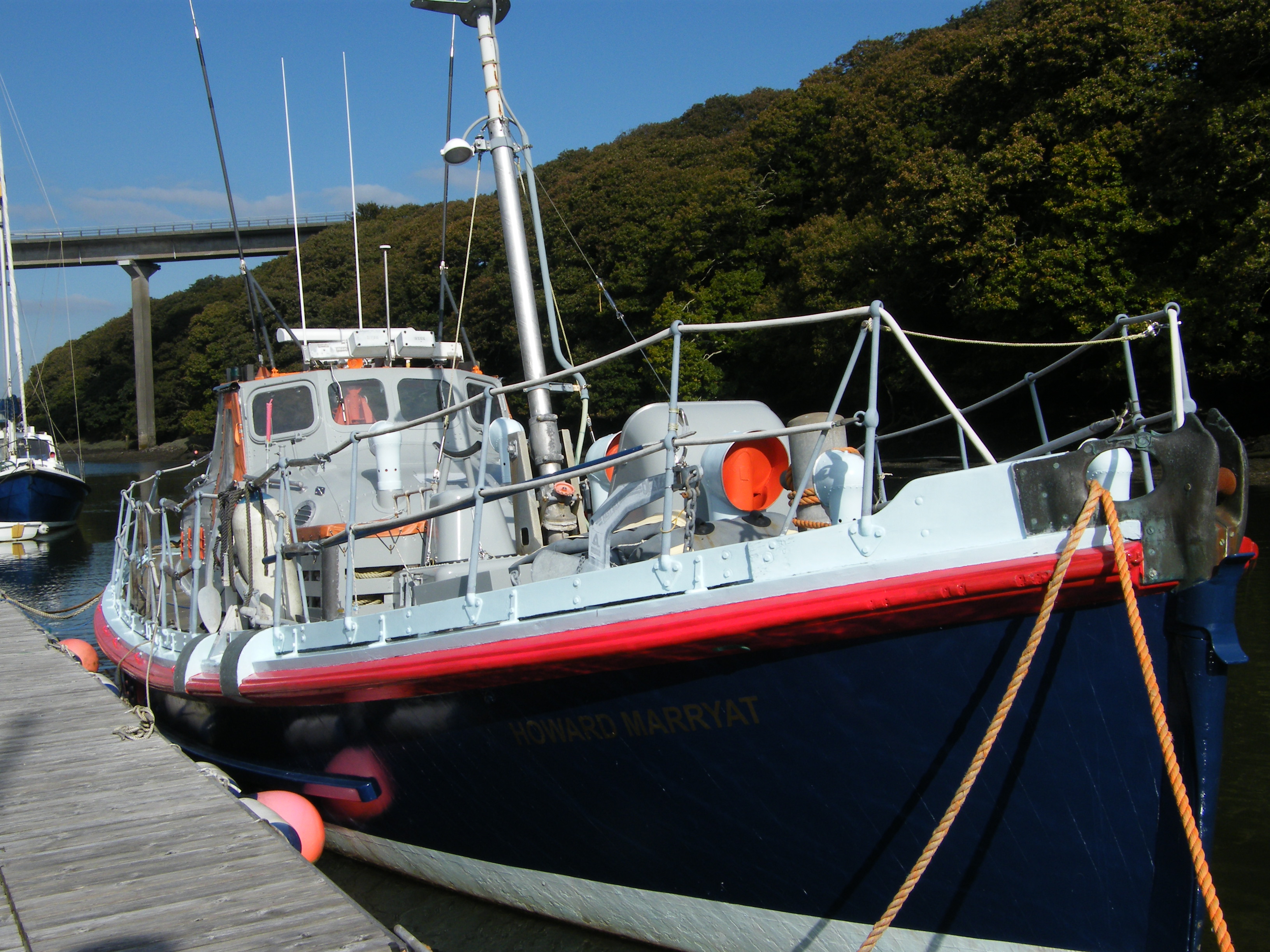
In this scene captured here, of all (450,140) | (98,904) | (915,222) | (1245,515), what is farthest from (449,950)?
(915,222)

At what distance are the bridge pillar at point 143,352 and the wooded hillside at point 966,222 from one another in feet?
75.2

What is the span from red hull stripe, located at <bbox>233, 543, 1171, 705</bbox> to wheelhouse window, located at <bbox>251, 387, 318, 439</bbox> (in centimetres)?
384

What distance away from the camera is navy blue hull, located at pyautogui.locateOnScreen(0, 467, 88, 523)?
2617 cm

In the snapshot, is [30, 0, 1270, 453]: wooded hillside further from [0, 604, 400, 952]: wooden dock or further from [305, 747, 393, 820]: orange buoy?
[0, 604, 400, 952]: wooden dock

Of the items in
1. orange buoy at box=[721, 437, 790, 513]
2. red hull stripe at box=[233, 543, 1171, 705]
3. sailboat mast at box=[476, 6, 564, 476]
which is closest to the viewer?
red hull stripe at box=[233, 543, 1171, 705]

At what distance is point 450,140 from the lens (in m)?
6.98

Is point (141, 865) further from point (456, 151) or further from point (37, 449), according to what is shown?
point (37, 449)

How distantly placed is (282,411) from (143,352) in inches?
2396

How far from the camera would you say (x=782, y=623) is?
138 inches

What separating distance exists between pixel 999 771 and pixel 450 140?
5.71 meters

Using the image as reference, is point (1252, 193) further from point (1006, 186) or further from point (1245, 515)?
point (1245, 515)

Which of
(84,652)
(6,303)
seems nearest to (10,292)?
(6,303)

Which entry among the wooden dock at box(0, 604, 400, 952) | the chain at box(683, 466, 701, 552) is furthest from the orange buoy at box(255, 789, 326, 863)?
the chain at box(683, 466, 701, 552)

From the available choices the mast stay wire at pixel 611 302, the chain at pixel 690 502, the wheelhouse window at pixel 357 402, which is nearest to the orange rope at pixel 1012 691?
the chain at pixel 690 502
